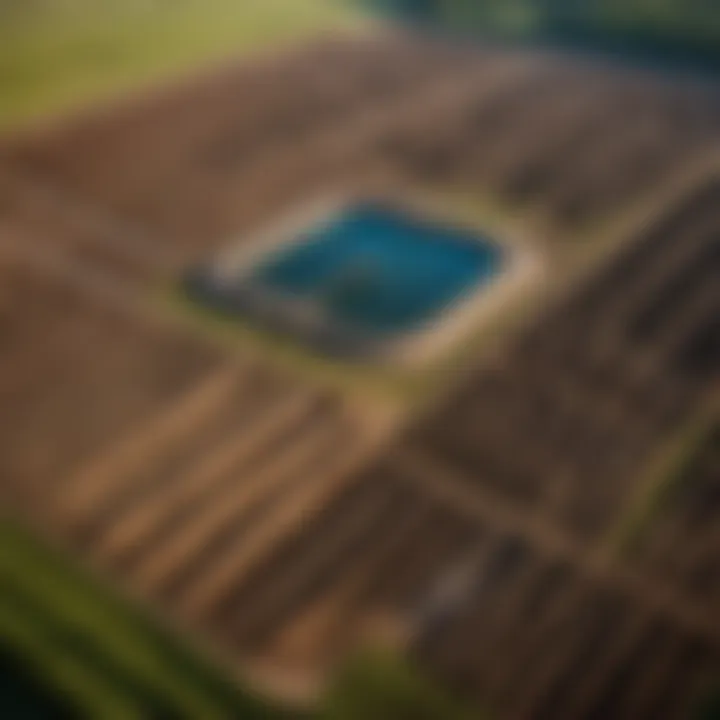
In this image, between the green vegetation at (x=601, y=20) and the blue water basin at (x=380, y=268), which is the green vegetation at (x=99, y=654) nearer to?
the blue water basin at (x=380, y=268)

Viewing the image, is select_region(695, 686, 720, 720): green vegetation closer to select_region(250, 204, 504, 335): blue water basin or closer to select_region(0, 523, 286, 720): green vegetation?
select_region(0, 523, 286, 720): green vegetation

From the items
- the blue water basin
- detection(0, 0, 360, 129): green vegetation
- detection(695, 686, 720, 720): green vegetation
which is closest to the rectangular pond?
the blue water basin

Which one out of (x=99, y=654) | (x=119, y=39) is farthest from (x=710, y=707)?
(x=119, y=39)

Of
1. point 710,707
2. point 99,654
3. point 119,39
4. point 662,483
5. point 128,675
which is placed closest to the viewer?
point 710,707

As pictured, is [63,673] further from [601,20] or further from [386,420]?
[601,20]

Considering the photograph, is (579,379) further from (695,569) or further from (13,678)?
(13,678)

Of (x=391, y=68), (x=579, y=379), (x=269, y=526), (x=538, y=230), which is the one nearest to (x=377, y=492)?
(x=269, y=526)

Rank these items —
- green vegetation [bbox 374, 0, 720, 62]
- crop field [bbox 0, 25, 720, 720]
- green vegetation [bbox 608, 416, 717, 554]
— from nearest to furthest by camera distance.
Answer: crop field [bbox 0, 25, 720, 720]
green vegetation [bbox 608, 416, 717, 554]
green vegetation [bbox 374, 0, 720, 62]
